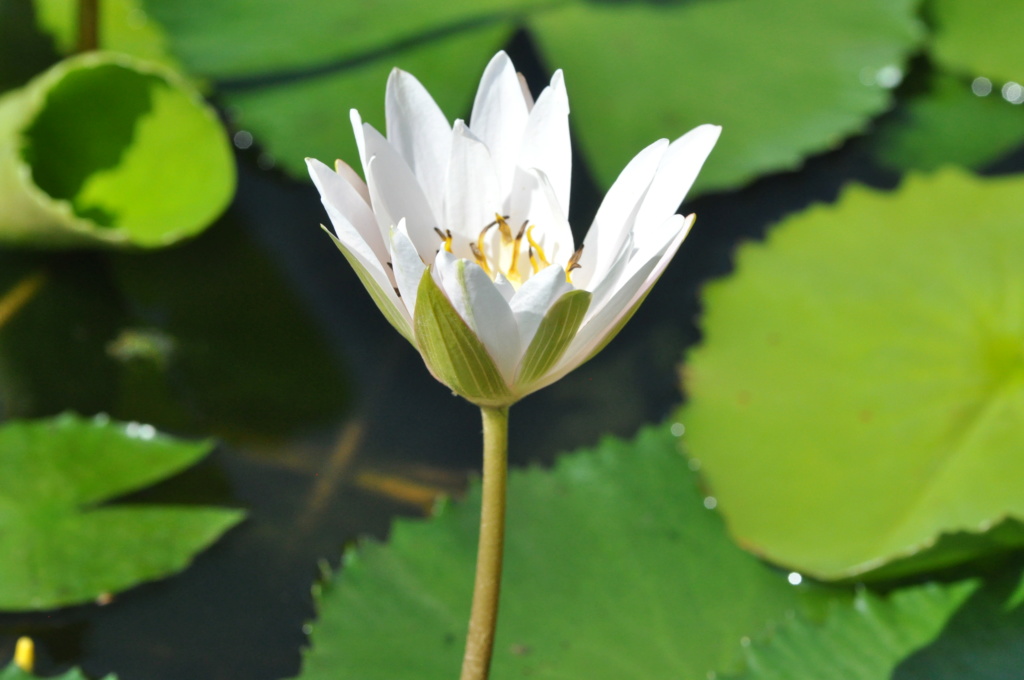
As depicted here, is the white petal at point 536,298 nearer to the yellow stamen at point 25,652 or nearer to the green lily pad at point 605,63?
the yellow stamen at point 25,652

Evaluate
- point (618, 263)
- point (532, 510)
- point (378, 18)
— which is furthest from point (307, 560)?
point (378, 18)

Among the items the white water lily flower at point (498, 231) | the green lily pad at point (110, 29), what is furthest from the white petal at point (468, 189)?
the green lily pad at point (110, 29)

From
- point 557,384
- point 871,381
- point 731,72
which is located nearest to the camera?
point 871,381

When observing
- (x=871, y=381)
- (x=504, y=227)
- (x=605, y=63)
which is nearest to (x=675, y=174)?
(x=504, y=227)

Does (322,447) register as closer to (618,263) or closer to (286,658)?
(286,658)

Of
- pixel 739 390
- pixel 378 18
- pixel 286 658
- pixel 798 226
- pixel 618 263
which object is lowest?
pixel 286 658

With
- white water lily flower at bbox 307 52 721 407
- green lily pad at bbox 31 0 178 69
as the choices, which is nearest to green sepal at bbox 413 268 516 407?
white water lily flower at bbox 307 52 721 407

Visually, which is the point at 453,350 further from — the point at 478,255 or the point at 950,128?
the point at 950,128
